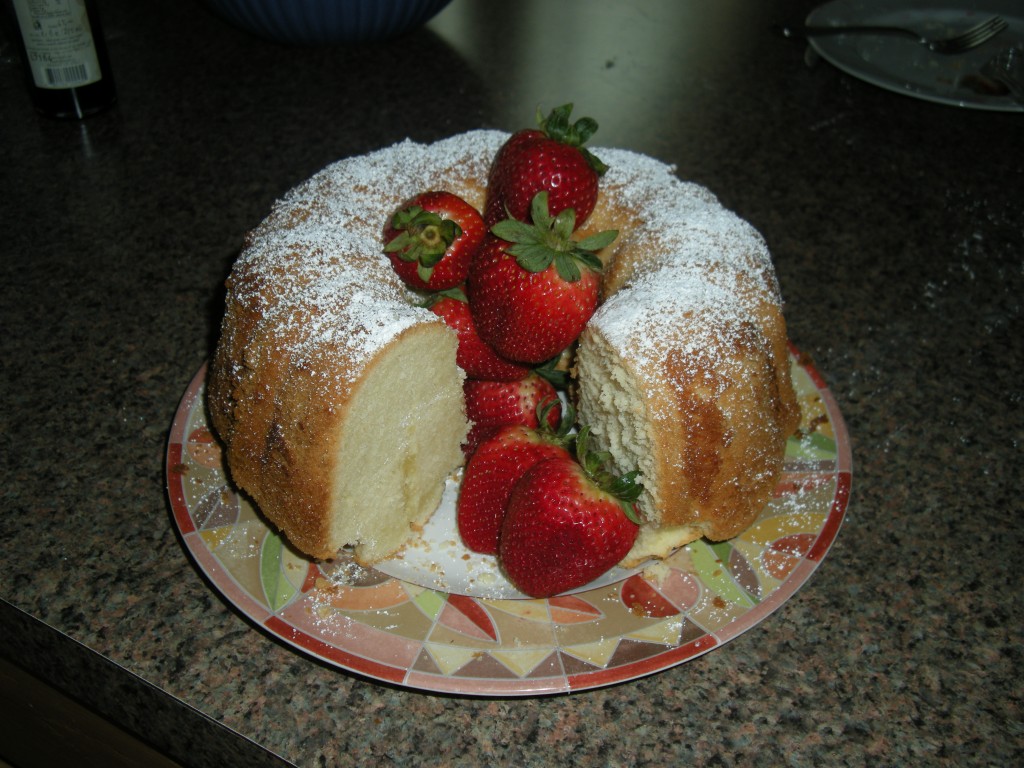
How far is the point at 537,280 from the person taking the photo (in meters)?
0.94

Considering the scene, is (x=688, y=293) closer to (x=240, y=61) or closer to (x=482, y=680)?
(x=482, y=680)

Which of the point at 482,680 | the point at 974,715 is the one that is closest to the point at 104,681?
the point at 482,680

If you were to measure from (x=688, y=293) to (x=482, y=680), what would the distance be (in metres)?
0.50

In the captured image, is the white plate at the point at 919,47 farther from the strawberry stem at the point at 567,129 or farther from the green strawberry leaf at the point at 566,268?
the green strawberry leaf at the point at 566,268

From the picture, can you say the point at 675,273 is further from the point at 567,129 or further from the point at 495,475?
the point at 495,475

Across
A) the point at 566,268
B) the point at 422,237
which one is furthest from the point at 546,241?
the point at 422,237

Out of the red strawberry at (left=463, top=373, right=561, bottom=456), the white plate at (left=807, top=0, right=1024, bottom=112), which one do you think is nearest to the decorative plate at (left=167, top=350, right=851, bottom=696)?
the red strawberry at (left=463, top=373, right=561, bottom=456)

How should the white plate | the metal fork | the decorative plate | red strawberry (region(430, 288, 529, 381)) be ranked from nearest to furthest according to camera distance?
the decorative plate < red strawberry (region(430, 288, 529, 381)) < the white plate < the metal fork

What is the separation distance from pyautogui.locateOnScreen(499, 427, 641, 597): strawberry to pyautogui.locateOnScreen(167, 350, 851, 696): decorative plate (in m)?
0.04

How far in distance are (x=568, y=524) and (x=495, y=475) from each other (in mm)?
135

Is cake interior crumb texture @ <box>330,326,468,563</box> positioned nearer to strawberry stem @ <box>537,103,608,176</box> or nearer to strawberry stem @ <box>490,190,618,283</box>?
strawberry stem @ <box>490,190,618,283</box>

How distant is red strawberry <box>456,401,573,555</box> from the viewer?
3.16ft

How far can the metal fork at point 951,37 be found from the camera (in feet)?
6.50

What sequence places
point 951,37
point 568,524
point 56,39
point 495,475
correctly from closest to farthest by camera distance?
point 568,524 < point 495,475 < point 56,39 < point 951,37
